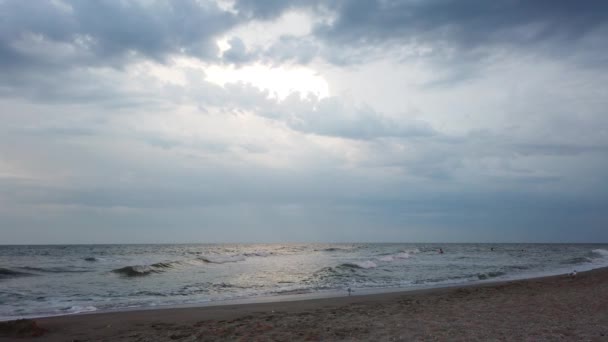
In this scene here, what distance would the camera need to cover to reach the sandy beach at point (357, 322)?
26.2 feet

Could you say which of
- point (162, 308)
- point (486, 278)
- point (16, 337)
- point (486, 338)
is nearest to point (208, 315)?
point (162, 308)

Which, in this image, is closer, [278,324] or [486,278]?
[278,324]

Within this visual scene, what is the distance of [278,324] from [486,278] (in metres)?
18.7

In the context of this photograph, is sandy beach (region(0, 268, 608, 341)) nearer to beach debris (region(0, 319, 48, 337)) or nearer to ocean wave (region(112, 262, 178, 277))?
beach debris (region(0, 319, 48, 337))

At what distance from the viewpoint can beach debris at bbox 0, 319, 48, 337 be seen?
9383 millimetres

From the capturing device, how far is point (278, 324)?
9.62m

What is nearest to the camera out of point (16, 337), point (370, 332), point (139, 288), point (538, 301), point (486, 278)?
point (370, 332)

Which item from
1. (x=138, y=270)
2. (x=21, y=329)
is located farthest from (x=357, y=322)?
(x=138, y=270)

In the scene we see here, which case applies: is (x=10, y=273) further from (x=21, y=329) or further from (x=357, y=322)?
(x=357, y=322)

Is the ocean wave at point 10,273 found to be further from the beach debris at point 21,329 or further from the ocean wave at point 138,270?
the beach debris at point 21,329

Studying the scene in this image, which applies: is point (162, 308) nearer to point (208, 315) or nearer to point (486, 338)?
point (208, 315)

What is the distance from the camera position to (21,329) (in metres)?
9.51

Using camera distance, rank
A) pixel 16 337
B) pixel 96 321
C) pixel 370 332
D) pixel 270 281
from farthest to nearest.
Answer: pixel 270 281
pixel 96 321
pixel 16 337
pixel 370 332

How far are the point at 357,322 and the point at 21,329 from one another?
7.59 meters
